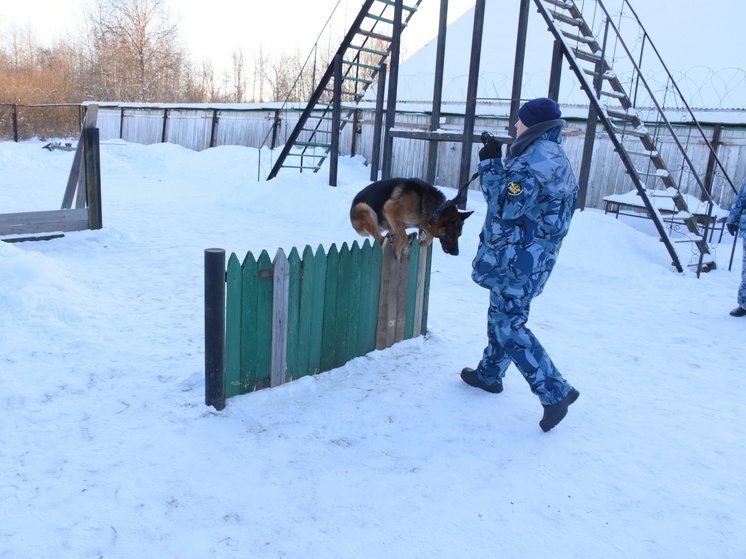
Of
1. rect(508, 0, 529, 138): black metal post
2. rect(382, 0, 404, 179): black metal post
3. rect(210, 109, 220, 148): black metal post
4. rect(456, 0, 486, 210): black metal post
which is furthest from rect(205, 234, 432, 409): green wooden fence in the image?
rect(210, 109, 220, 148): black metal post

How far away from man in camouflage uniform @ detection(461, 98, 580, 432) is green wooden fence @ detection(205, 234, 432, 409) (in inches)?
42.1

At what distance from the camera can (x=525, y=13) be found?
31.0ft

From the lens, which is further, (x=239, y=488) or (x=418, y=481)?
(x=418, y=481)

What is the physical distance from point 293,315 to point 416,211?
6.16 feet

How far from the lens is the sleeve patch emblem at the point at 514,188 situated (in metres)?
3.04

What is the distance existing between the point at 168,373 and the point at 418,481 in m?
1.94

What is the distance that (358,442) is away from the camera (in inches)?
124

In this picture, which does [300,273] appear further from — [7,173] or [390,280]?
[7,173]

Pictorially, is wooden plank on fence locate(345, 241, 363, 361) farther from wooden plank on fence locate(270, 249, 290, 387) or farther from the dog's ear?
the dog's ear

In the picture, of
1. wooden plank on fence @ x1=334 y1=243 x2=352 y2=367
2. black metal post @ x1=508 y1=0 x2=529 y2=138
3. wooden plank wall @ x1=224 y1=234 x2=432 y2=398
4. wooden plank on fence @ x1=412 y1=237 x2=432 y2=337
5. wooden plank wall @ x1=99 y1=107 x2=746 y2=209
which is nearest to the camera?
wooden plank wall @ x1=224 y1=234 x2=432 y2=398

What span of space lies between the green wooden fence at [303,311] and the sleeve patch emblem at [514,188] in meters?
1.21

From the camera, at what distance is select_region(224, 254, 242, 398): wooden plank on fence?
3.27 m

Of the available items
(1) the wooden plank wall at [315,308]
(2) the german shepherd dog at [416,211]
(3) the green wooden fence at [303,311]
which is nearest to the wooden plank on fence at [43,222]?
(2) the german shepherd dog at [416,211]

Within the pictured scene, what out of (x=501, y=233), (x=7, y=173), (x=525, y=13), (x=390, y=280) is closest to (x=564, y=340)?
(x=390, y=280)
